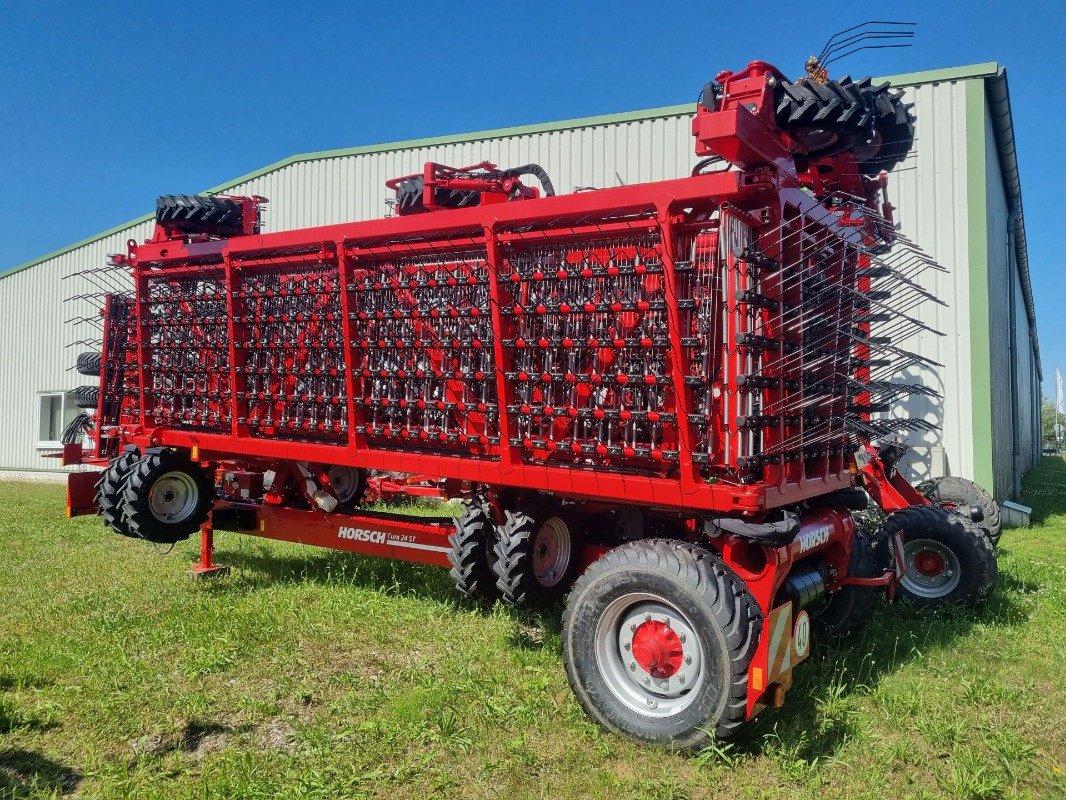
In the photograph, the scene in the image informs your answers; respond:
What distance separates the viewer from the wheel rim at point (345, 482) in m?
7.38

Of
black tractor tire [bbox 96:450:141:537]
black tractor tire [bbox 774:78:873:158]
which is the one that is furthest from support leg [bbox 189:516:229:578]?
black tractor tire [bbox 774:78:873:158]

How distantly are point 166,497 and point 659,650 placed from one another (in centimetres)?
457

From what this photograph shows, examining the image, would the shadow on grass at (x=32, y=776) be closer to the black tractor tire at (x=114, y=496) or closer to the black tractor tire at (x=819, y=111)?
the black tractor tire at (x=114, y=496)

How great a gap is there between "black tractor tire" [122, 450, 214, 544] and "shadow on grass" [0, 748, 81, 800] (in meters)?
2.70

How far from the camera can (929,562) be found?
6.14 meters

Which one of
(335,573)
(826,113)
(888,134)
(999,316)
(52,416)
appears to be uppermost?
(888,134)

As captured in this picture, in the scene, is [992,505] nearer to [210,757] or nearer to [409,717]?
[409,717]

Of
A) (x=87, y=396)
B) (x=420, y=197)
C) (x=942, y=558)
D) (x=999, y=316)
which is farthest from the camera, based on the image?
(x=999, y=316)

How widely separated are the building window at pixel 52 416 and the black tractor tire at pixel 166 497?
1368 centimetres

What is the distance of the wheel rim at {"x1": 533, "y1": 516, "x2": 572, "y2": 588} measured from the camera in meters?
5.03

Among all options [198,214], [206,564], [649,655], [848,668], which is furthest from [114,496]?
[848,668]

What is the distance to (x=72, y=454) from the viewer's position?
29.5ft

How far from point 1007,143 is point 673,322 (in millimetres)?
11018

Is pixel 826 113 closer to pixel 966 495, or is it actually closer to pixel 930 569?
pixel 930 569
